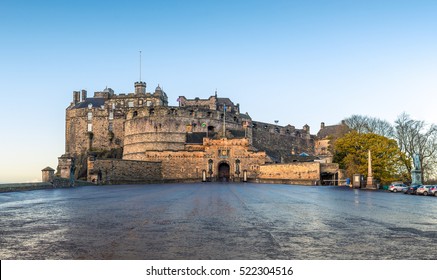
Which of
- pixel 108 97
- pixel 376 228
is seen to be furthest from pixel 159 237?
pixel 108 97

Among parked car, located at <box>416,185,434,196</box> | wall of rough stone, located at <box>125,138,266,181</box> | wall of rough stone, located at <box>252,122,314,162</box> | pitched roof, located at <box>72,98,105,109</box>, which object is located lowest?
parked car, located at <box>416,185,434,196</box>

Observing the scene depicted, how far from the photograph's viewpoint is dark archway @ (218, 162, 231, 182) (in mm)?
68125

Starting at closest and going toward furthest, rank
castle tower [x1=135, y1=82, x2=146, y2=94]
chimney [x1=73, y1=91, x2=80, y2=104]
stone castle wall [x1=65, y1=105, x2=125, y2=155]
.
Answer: stone castle wall [x1=65, y1=105, x2=125, y2=155], castle tower [x1=135, y1=82, x2=146, y2=94], chimney [x1=73, y1=91, x2=80, y2=104]

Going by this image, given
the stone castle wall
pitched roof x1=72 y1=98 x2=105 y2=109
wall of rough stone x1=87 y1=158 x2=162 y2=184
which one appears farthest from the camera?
pitched roof x1=72 y1=98 x2=105 y2=109

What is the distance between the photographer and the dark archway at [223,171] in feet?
224

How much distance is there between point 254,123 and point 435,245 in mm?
80770

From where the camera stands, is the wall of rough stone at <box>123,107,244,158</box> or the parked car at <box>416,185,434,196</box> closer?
the parked car at <box>416,185,434,196</box>

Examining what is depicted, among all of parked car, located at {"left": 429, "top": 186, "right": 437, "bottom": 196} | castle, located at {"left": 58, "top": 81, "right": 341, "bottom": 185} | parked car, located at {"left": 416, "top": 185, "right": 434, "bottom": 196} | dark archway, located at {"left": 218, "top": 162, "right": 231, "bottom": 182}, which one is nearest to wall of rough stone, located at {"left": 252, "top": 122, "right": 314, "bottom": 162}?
castle, located at {"left": 58, "top": 81, "right": 341, "bottom": 185}

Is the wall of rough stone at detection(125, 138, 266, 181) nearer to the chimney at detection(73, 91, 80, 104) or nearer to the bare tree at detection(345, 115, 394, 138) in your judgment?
the bare tree at detection(345, 115, 394, 138)

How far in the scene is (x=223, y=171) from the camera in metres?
68.6

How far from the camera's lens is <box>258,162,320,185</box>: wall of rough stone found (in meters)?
53.9

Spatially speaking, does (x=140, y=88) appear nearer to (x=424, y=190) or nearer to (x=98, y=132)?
(x=98, y=132)

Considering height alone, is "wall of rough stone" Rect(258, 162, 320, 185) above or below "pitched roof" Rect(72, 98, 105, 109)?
below

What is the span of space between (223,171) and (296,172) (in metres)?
15.2
